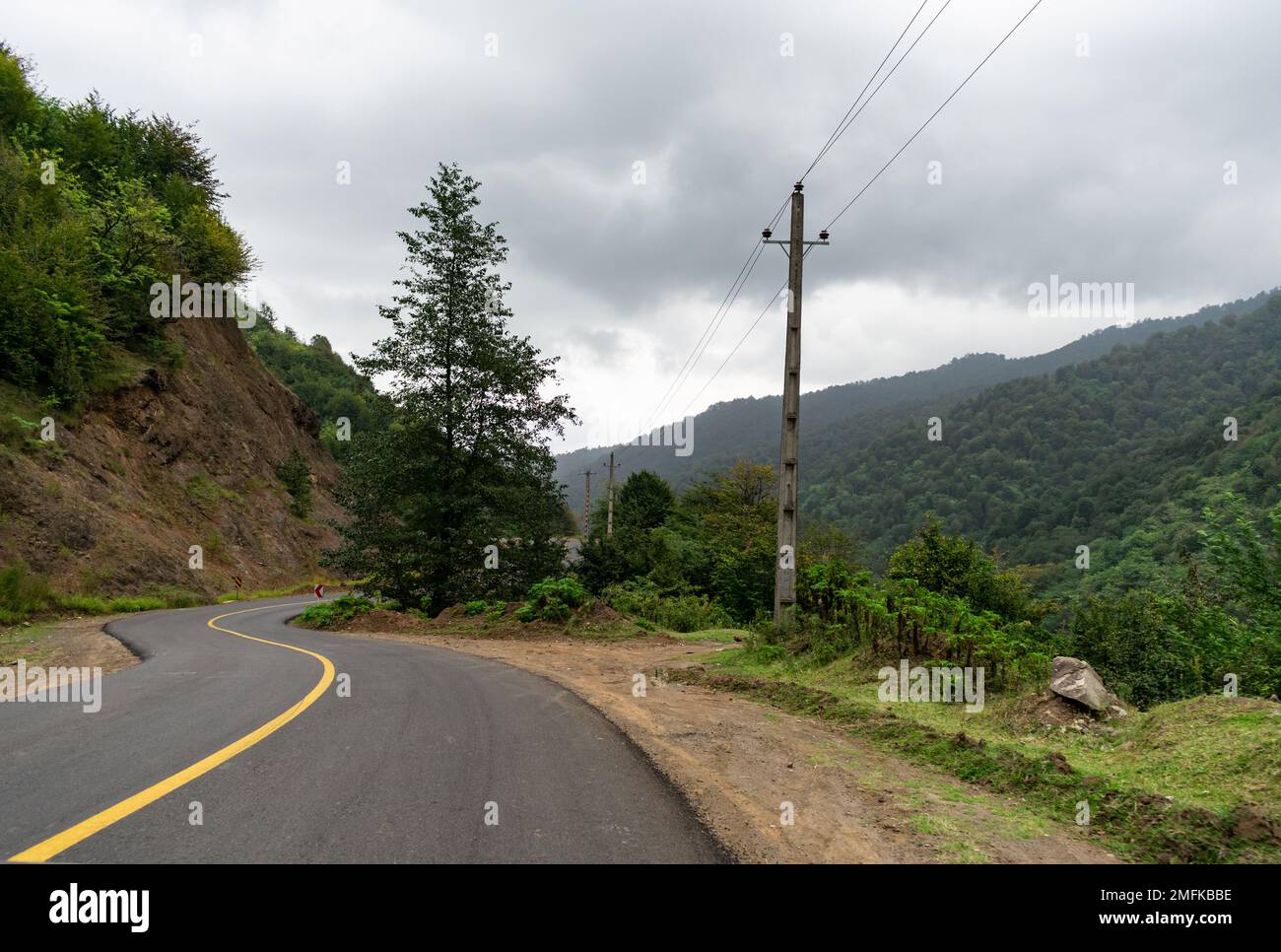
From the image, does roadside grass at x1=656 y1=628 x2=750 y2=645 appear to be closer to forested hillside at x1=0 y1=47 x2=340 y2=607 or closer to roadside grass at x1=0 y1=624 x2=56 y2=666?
roadside grass at x1=0 y1=624 x2=56 y2=666

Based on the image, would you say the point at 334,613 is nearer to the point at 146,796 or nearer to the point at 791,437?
the point at 791,437

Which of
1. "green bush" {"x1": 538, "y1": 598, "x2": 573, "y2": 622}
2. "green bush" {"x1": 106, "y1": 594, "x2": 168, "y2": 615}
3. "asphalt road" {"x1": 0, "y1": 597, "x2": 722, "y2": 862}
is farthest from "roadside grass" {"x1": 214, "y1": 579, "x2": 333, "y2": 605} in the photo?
"asphalt road" {"x1": 0, "y1": 597, "x2": 722, "y2": 862}

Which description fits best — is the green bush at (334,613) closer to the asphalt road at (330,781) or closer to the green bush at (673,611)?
the green bush at (673,611)

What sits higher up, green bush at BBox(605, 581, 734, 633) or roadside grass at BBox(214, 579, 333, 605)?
green bush at BBox(605, 581, 734, 633)

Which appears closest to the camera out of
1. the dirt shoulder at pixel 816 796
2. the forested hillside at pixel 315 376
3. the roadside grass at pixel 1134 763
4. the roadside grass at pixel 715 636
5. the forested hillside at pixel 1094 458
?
the dirt shoulder at pixel 816 796

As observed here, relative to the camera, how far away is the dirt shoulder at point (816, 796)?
13.6 ft

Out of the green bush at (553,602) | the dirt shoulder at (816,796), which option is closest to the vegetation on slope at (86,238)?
the green bush at (553,602)

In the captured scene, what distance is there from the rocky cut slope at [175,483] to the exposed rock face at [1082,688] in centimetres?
2824

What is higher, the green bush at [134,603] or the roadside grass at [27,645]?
the roadside grass at [27,645]

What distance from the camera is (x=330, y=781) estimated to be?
4.73 m

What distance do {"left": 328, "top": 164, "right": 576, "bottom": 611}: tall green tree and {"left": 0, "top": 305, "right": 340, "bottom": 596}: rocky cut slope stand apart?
10.2m

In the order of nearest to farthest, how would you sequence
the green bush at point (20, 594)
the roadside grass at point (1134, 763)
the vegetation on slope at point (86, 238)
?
the roadside grass at point (1134, 763) < the green bush at point (20, 594) < the vegetation on slope at point (86, 238)

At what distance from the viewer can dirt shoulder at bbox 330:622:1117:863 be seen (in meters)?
4.15
